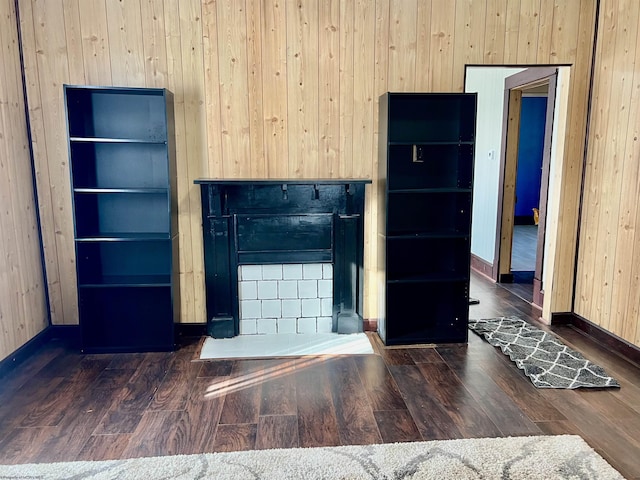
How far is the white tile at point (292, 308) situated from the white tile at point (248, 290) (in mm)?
236

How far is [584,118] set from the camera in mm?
3549

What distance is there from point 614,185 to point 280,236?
2.47 metres

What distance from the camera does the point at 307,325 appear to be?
11.7ft

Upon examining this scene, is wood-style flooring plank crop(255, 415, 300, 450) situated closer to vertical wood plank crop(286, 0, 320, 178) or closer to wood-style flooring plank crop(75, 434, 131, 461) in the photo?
wood-style flooring plank crop(75, 434, 131, 461)

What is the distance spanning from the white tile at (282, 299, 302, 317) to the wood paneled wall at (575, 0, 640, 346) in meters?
2.28

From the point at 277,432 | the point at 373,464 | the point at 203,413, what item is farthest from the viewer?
the point at 203,413

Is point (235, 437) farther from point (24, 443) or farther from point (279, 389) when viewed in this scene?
point (24, 443)

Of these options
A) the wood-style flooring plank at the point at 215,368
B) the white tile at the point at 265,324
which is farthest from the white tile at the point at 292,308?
the wood-style flooring plank at the point at 215,368

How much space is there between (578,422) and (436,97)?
2212 millimetres

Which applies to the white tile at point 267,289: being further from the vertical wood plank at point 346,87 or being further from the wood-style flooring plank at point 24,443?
the wood-style flooring plank at point 24,443

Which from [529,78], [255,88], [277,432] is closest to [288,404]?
[277,432]

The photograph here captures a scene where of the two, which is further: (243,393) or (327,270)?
(327,270)

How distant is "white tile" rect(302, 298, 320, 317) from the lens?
3.55 metres

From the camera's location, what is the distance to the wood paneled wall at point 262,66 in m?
3.21
